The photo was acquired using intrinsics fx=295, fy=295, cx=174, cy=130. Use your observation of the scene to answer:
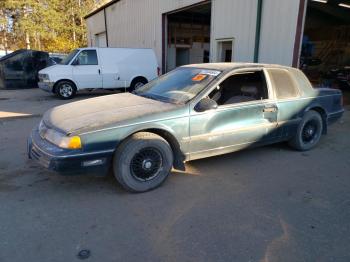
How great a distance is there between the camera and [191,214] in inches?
125

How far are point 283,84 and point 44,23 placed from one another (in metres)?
30.4

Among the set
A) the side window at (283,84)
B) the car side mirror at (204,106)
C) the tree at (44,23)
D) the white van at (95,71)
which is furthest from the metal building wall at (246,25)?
the tree at (44,23)

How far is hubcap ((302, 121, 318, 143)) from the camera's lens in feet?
17.3

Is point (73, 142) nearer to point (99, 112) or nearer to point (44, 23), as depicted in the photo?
point (99, 112)

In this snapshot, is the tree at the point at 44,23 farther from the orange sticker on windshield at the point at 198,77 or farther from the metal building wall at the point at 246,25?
the orange sticker on windshield at the point at 198,77

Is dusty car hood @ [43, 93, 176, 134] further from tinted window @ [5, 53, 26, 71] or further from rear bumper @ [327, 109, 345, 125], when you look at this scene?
tinted window @ [5, 53, 26, 71]

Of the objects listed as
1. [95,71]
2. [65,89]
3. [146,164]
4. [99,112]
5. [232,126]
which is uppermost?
[95,71]

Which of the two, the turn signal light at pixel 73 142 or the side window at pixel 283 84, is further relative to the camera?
the side window at pixel 283 84

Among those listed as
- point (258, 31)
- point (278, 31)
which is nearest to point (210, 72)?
point (278, 31)

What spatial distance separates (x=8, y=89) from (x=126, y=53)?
692 cm

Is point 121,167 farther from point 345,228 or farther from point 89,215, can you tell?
point 345,228

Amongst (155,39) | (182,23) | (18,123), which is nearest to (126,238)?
(18,123)

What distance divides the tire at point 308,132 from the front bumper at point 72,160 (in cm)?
337

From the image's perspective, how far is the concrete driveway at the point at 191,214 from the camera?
2.59 meters
